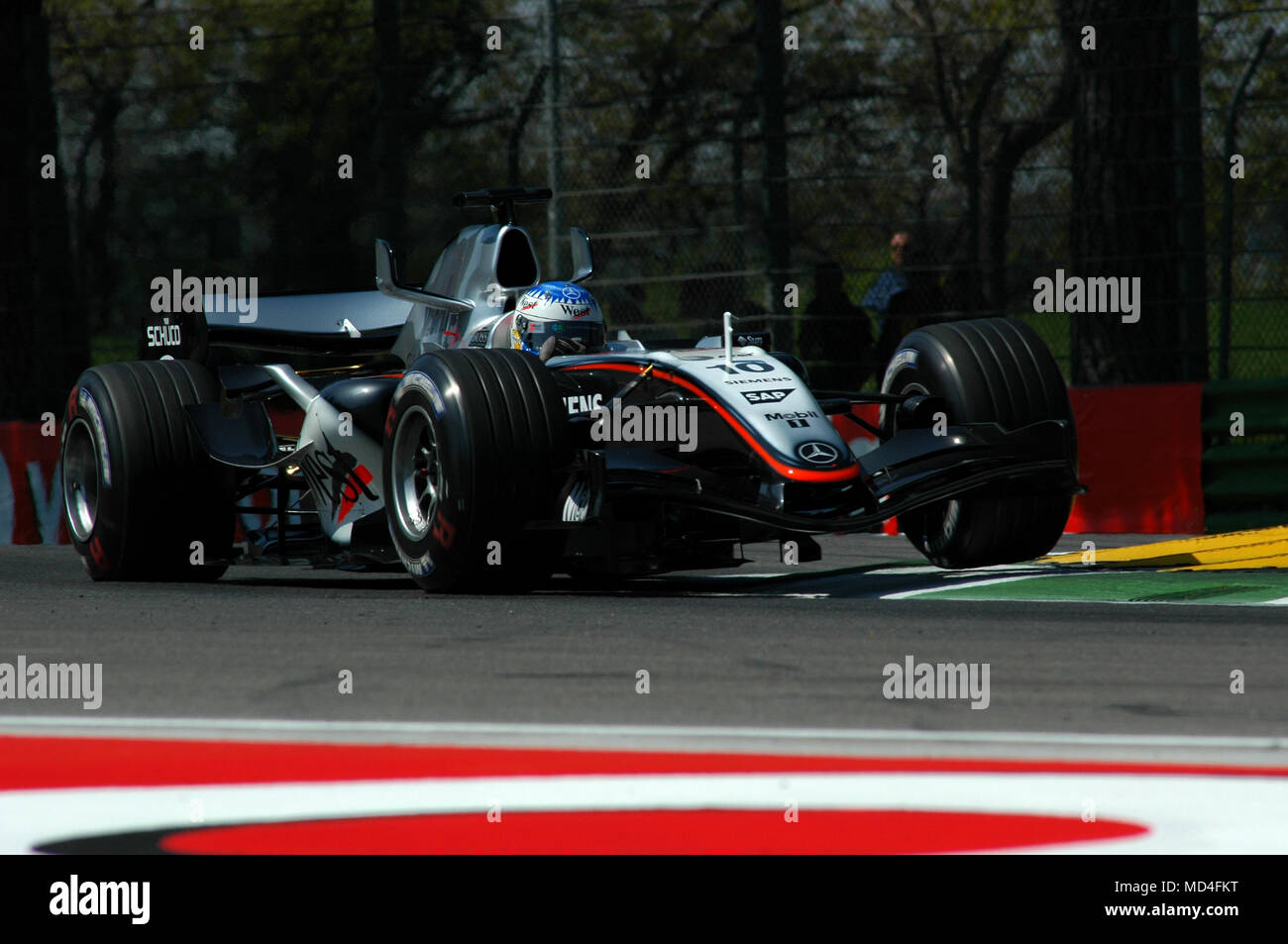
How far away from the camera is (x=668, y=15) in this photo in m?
12.7

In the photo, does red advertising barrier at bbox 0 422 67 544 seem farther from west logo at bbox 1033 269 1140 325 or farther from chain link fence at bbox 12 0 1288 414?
west logo at bbox 1033 269 1140 325

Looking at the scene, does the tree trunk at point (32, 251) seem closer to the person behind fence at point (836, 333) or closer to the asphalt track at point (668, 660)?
the person behind fence at point (836, 333)

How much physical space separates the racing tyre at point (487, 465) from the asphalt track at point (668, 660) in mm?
175

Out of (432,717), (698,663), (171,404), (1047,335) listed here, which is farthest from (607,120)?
(432,717)

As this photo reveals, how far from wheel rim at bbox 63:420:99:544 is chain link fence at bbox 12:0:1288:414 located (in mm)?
2194

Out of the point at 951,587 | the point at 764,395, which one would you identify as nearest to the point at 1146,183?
the point at 951,587

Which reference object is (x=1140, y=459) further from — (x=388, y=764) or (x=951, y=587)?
(x=388, y=764)

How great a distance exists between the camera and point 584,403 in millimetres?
8203

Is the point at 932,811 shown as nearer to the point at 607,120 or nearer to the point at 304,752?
the point at 304,752

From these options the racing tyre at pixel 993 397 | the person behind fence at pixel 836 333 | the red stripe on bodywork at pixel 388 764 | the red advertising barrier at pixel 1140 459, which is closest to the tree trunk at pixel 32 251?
the person behind fence at pixel 836 333

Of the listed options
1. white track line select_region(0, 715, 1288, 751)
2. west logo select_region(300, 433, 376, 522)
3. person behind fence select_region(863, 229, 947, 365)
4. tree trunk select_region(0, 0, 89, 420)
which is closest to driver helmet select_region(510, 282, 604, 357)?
west logo select_region(300, 433, 376, 522)

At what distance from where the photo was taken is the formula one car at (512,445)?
7582 millimetres

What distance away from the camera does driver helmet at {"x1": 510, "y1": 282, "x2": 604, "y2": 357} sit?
338 inches

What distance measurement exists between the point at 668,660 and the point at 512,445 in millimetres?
1789
